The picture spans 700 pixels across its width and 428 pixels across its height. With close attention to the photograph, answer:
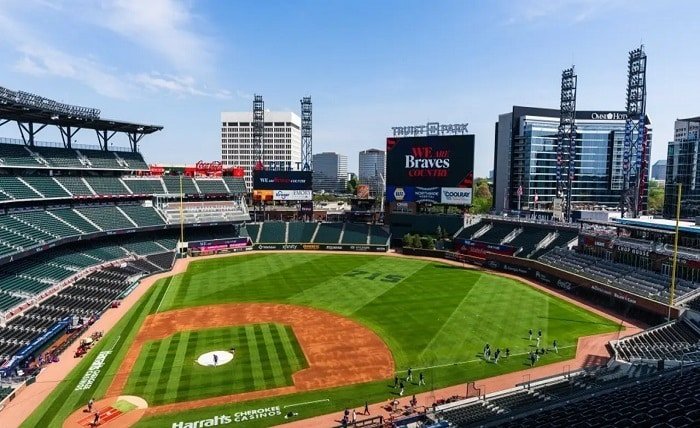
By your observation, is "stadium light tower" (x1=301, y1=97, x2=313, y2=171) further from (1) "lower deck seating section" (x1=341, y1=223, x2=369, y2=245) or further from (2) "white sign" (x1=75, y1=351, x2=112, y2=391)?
(2) "white sign" (x1=75, y1=351, x2=112, y2=391)

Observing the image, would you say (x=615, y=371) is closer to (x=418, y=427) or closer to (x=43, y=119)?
(x=418, y=427)

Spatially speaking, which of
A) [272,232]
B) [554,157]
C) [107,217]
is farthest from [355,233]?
[554,157]

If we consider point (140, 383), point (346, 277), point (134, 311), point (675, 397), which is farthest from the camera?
point (346, 277)

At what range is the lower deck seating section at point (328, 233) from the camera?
289ft

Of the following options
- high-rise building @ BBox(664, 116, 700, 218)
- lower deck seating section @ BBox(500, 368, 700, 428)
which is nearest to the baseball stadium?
lower deck seating section @ BBox(500, 368, 700, 428)

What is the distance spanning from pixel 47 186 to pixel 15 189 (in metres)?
6.96

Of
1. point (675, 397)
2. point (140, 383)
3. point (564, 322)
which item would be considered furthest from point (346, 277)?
point (675, 397)

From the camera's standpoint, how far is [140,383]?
29.9 m

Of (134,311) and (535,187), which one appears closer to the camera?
(134,311)

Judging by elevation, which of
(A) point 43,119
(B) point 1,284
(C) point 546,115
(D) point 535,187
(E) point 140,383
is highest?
(C) point 546,115

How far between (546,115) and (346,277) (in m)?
98.5

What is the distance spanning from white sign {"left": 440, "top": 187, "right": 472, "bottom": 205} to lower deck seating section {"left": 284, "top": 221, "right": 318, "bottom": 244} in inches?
1076

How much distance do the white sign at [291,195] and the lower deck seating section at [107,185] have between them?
28.6 metres

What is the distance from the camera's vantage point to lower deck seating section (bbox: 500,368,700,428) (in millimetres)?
14922
